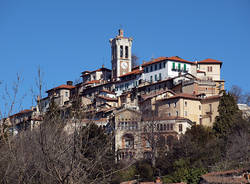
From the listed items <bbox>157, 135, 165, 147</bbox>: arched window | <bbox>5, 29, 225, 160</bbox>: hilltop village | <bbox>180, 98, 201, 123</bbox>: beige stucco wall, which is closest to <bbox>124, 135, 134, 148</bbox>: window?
<bbox>5, 29, 225, 160</bbox>: hilltop village

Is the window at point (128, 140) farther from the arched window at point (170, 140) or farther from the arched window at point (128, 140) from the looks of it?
the arched window at point (170, 140)

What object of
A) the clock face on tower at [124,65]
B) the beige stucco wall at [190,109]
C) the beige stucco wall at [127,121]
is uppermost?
the clock face on tower at [124,65]

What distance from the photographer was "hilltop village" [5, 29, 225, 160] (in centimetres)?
7131

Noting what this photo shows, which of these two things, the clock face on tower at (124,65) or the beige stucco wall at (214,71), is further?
the clock face on tower at (124,65)

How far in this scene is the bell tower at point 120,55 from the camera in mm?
113188

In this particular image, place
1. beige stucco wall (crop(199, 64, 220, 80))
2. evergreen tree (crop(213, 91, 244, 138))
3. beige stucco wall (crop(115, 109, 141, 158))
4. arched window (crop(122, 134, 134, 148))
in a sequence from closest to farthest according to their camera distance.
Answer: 1. evergreen tree (crop(213, 91, 244, 138))
2. beige stucco wall (crop(115, 109, 141, 158))
3. arched window (crop(122, 134, 134, 148))
4. beige stucco wall (crop(199, 64, 220, 80))

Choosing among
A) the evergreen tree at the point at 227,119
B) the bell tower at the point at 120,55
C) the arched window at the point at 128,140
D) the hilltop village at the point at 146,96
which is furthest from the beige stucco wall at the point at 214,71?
the arched window at the point at 128,140

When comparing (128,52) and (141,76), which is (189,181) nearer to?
(141,76)

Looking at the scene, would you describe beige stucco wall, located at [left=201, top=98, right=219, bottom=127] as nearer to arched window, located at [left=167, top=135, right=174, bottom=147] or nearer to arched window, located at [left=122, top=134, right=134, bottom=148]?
arched window, located at [left=167, top=135, right=174, bottom=147]

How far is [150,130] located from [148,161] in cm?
803

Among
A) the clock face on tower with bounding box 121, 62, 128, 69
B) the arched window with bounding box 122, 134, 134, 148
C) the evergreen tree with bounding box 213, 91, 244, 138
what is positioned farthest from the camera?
the clock face on tower with bounding box 121, 62, 128, 69

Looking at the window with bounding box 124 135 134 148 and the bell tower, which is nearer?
the window with bounding box 124 135 134 148

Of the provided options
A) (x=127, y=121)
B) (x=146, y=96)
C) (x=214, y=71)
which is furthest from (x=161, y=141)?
(x=214, y=71)

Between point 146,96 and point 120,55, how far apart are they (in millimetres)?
30946
